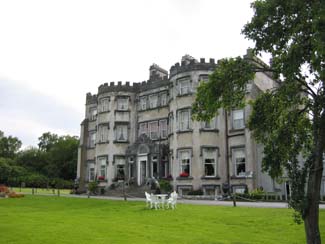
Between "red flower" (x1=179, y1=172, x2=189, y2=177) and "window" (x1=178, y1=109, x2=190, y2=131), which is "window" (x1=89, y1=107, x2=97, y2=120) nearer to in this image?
"window" (x1=178, y1=109, x2=190, y2=131)

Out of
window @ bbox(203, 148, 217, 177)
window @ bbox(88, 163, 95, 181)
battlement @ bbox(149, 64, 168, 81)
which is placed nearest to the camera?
window @ bbox(203, 148, 217, 177)

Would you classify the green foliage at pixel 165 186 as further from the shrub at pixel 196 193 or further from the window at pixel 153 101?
the window at pixel 153 101

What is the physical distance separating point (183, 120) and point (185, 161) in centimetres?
392

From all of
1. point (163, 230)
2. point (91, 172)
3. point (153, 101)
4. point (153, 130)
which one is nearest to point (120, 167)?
point (153, 130)

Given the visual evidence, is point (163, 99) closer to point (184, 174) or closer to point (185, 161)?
point (185, 161)

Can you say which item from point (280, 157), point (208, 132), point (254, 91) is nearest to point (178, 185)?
point (208, 132)

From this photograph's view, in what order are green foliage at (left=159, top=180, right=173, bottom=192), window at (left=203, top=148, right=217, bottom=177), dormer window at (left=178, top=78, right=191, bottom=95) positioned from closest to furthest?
window at (left=203, top=148, right=217, bottom=177) < green foliage at (left=159, top=180, right=173, bottom=192) < dormer window at (left=178, top=78, right=191, bottom=95)

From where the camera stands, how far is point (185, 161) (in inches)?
1388

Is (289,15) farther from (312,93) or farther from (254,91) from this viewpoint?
(254,91)

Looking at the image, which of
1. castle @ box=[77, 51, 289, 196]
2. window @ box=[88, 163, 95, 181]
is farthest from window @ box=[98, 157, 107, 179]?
window @ box=[88, 163, 95, 181]

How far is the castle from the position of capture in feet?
110

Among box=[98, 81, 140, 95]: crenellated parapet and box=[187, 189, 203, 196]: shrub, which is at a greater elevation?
box=[98, 81, 140, 95]: crenellated parapet

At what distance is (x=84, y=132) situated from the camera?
48.8m

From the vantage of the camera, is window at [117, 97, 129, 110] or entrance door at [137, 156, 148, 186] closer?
entrance door at [137, 156, 148, 186]
